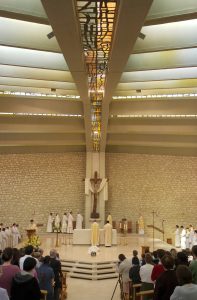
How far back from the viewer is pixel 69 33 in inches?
297

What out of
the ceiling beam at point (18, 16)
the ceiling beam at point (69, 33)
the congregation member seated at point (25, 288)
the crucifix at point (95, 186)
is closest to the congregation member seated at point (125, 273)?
the congregation member seated at point (25, 288)

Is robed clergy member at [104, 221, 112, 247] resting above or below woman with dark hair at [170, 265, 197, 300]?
below

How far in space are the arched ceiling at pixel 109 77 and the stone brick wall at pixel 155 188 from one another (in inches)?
28.8

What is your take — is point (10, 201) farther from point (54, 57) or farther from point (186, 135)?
point (54, 57)

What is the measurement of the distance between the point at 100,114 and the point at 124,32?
8.03 metres

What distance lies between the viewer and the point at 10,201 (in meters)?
21.2

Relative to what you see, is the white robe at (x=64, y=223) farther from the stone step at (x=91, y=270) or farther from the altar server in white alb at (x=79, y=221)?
the stone step at (x=91, y=270)

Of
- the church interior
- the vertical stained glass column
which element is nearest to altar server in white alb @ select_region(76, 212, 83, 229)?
the church interior

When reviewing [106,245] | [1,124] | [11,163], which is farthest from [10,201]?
[106,245]

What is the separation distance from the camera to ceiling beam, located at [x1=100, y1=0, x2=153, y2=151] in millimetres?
6293

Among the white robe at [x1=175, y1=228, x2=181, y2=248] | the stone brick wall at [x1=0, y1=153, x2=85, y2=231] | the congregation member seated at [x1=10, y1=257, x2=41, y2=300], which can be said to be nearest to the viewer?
the congregation member seated at [x1=10, y1=257, x2=41, y2=300]

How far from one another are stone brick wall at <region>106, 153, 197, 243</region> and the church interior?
2.3 inches

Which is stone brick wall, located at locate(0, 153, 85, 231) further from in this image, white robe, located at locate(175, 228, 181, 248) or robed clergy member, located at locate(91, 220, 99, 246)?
Answer: white robe, located at locate(175, 228, 181, 248)

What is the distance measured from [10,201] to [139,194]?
24.5ft
